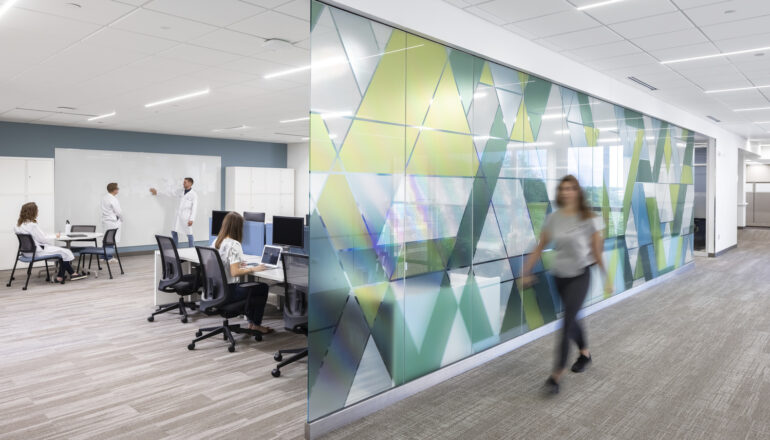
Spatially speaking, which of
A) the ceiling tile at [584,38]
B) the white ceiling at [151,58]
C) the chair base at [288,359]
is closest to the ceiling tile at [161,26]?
the white ceiling at [151,58]

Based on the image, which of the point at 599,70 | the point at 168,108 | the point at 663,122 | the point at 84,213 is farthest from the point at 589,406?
the point at 84,213

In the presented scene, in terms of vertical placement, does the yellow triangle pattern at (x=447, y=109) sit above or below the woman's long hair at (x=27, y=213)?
above

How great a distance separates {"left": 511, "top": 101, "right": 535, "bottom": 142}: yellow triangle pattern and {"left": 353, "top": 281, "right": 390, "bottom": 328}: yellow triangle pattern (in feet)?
6.46

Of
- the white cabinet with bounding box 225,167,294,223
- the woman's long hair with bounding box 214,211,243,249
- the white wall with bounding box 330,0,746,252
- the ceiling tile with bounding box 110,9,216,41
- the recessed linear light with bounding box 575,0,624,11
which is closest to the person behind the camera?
the white wall with bounding box 330,0,746,252

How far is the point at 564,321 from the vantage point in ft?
11.5

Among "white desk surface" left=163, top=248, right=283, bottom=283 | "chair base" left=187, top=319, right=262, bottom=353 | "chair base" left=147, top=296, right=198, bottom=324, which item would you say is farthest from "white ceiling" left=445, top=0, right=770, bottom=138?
"chair base" left=147, top=296, right=198, bottom=324

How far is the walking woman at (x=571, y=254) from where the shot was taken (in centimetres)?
340

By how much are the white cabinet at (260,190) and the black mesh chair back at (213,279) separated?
756 centimetres

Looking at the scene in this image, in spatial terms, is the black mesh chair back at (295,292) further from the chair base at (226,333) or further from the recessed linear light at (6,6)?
the recessed linear light at (6,6)

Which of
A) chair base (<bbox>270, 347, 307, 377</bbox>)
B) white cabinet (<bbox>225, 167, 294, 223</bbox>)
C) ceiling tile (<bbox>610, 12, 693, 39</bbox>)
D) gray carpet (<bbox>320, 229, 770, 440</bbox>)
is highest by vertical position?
ceiling tile (<bbox>610, 12, 693, 39</bbox>)

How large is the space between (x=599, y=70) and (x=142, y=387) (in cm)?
525

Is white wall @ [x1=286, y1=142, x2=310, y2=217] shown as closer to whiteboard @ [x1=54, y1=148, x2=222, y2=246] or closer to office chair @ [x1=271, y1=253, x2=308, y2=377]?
whiteboard @ [x1=54, y1=148, x2=222, y2=246]

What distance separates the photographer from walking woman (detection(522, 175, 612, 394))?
3400mm

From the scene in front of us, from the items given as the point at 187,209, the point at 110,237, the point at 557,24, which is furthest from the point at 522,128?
the point at 110,237
